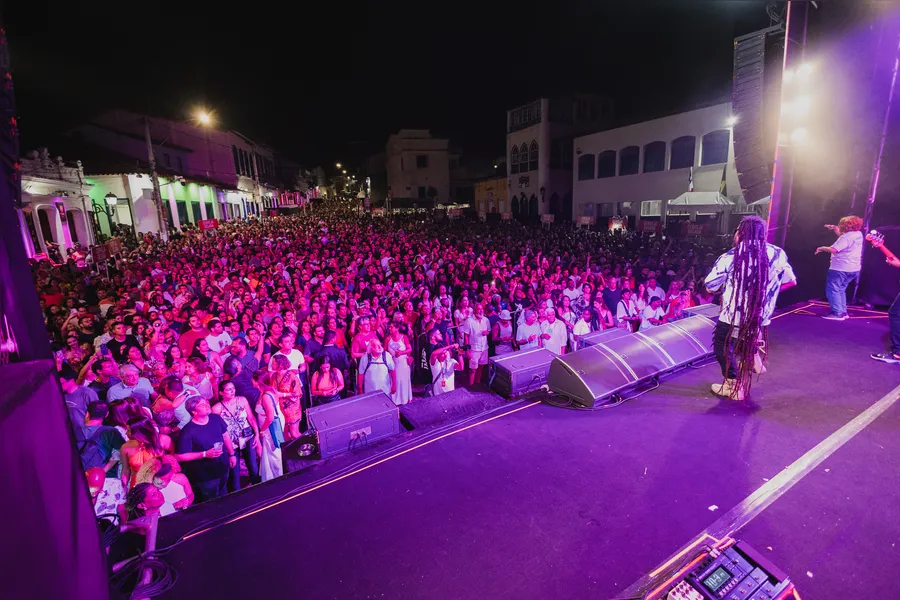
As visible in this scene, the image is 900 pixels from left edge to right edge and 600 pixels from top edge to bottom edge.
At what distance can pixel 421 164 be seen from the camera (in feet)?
162

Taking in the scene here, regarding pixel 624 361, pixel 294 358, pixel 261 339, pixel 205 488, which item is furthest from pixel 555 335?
pixel 205 488

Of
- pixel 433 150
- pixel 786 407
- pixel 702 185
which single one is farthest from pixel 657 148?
pixel 433 150

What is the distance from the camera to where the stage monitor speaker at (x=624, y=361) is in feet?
12.5

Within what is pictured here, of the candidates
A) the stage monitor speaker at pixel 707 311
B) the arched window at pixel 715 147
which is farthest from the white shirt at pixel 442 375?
the arched window at pixel 715 147

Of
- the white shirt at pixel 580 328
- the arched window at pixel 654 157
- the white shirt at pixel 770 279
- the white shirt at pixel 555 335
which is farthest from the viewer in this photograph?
the arched window at pixel 654 157

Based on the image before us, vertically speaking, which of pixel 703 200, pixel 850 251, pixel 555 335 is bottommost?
pixel 555 335

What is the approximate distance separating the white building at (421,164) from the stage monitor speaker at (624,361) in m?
46.3

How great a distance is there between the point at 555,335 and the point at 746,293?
350 cm

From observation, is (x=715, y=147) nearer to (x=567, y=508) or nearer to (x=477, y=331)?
(x=477, y=331)

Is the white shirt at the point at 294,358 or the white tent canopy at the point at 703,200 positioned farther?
the white tent canopy at the point at 703,200

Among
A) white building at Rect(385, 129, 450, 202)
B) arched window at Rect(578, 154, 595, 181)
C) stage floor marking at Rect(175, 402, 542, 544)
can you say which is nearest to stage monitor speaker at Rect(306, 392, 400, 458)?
stage floor marking at Rect(175, 402, 542, 544)

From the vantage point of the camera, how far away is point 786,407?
3572mm

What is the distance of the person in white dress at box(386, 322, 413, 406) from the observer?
5.61m

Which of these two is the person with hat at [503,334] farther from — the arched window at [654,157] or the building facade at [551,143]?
the building facade at [551,143]
